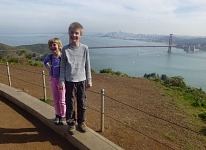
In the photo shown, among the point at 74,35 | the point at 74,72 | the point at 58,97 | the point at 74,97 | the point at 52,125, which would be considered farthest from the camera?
the point at 52,125

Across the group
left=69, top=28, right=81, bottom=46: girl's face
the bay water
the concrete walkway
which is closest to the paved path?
the concrete walkway

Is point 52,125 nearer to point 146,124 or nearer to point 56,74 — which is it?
point 56,74

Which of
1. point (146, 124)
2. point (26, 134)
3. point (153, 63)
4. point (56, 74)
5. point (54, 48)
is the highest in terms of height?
point (54, 48)

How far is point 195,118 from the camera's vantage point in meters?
7.03

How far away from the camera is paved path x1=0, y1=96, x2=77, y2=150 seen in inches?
121

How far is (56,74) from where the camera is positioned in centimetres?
323

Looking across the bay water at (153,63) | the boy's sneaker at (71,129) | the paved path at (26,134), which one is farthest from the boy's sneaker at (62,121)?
the bay water at (153,63)

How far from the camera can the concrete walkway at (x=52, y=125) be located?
2863 mm

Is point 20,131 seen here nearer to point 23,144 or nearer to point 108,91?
point 23,144

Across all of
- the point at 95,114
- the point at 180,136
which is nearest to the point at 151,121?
the point at 180,136

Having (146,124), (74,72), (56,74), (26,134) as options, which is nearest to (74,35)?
(74,72)

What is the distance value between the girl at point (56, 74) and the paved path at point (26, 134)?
0.80 feet

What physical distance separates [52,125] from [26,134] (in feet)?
1.11

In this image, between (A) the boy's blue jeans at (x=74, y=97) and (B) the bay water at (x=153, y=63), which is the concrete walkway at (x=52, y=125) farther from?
(B) the bay water at (x=153, y=63)
